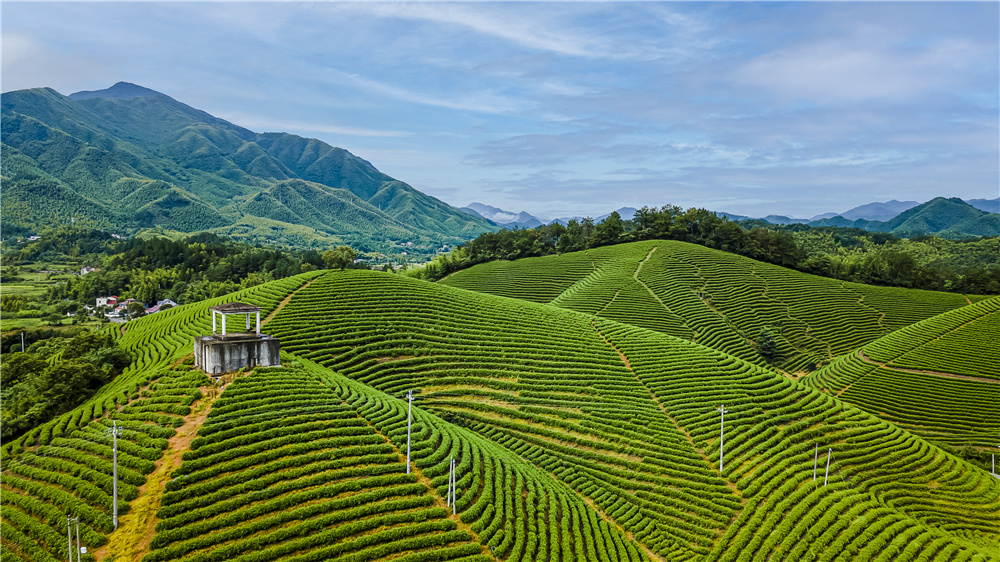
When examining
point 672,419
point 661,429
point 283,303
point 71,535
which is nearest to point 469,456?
point 71,535

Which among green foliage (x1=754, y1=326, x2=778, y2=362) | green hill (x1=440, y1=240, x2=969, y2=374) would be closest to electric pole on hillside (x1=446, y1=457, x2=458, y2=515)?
green hill (x1=440, y1=240, x2=969, y2=374)

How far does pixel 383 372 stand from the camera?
1264 inches

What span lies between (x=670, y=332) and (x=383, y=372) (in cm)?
3635

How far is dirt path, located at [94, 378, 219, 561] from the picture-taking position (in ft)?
45.6

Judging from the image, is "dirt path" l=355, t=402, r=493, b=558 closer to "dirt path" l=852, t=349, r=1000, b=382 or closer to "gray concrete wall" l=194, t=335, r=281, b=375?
"gray concrete wall" l=194, t=335, r=281, b=375

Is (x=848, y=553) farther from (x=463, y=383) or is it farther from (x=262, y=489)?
(x=262, y=489)

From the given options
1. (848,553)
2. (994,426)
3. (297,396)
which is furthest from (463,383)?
(994,426)

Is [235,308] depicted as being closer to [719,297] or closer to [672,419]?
[672,419]

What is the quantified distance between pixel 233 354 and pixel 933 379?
5822 centimetres

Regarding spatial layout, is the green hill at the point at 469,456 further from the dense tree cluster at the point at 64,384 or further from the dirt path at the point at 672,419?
the dense tree cluster at the point at 64,384

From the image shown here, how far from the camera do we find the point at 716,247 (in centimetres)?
8888

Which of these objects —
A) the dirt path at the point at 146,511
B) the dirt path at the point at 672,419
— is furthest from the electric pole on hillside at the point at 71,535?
the dirt path at the point at 672,419

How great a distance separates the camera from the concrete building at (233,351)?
21922 millimetres

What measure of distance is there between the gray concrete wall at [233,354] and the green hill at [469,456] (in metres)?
0.90
